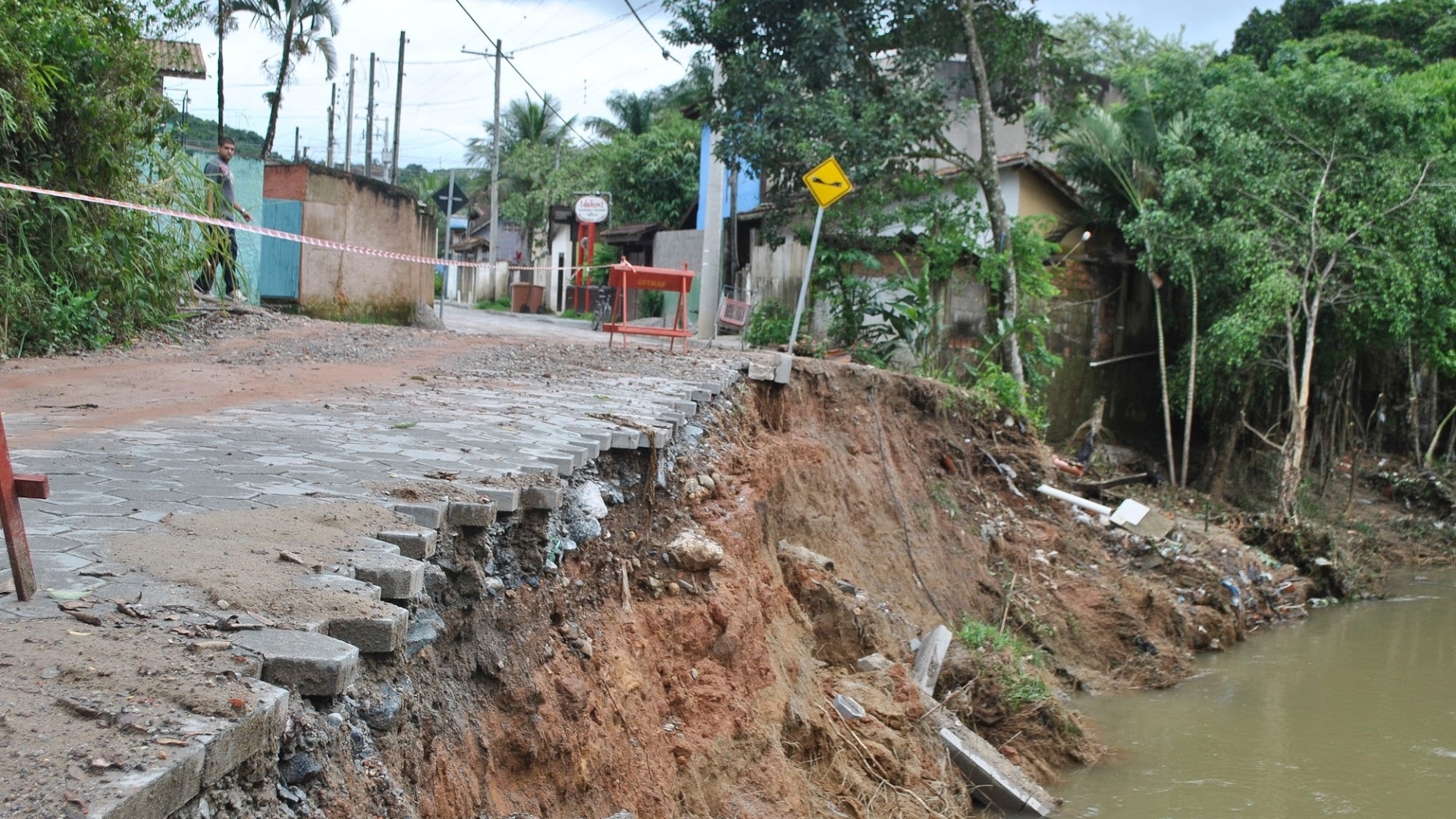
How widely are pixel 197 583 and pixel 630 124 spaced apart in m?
36.6

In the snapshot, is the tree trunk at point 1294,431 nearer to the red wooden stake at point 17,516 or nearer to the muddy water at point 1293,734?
the muddy water at point 1293,734

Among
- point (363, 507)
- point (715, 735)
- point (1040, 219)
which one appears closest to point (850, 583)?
point (715, 735)

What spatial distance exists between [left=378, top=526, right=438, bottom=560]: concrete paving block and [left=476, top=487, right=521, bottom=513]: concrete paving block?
521mm

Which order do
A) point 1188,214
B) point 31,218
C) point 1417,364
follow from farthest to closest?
1. point 1417,364
2. point 1188,214
3. point 31,218

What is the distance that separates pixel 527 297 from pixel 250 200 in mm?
21200

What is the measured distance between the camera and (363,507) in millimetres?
3982

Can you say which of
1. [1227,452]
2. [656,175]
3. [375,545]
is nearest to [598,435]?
A: [375,545]

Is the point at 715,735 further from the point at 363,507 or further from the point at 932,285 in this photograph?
the point at 932,285

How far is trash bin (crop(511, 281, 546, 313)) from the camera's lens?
1441 inches

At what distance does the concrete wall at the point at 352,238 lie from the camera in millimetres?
16062

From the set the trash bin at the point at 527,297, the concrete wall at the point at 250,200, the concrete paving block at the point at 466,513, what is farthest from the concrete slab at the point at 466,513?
the trash bin at the point at 527,297

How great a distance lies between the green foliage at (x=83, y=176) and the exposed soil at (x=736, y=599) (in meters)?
0.57

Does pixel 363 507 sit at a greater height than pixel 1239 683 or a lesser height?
greater

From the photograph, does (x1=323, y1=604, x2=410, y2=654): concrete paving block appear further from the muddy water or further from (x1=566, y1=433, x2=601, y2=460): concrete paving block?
the muddy water
